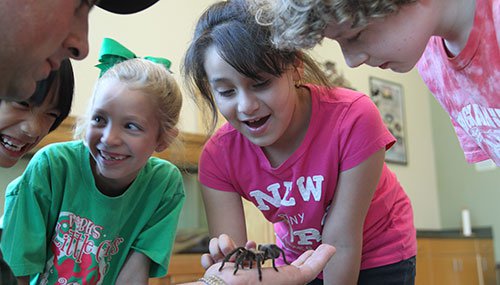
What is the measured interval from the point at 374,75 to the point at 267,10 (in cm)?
386

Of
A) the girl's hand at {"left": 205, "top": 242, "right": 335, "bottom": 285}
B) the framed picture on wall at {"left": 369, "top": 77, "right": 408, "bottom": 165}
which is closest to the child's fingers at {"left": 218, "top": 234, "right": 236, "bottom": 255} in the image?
the girl's hand at {"left": 205, "top": 242, "right": 335, "bottom": 285}

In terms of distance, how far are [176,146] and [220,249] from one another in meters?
0.64

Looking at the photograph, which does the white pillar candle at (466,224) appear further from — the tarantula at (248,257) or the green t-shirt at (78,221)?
the tarantula at (248,257)

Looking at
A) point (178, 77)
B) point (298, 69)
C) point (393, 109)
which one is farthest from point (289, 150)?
point (393, 109)

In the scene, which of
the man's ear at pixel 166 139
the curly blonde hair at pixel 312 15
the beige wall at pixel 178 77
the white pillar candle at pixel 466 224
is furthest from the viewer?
the white pillar candle at pixel 466 224

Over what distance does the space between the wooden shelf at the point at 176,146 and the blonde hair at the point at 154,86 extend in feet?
0.64

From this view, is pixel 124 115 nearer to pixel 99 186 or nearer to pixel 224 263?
pixel 99 186

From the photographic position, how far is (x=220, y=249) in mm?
1282

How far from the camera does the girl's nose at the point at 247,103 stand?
1329 mm

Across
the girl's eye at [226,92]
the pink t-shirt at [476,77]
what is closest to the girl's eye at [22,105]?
the girl's eye at [226,92]

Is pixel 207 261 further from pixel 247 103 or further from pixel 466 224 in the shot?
pixel 466 224

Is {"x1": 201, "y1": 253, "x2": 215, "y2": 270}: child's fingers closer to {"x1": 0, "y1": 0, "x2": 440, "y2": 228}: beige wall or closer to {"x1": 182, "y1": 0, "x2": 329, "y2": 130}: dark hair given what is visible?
{"x1": 182, "y1": 0, "x2": 329, "y2": 130}: dark hair

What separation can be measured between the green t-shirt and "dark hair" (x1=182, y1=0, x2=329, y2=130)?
0.32m

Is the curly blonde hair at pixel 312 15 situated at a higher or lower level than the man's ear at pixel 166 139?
higher
